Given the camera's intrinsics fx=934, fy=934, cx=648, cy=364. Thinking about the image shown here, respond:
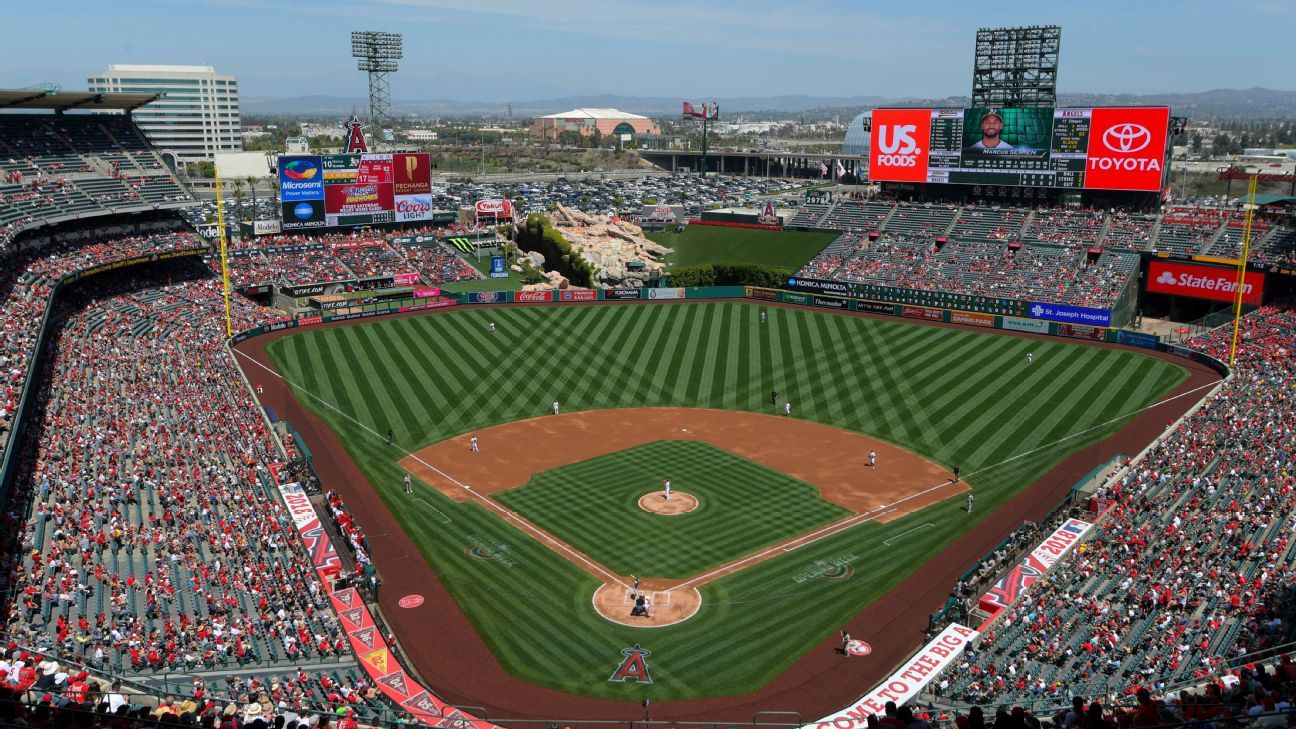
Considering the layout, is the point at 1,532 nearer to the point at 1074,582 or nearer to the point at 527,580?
the point at 527,580

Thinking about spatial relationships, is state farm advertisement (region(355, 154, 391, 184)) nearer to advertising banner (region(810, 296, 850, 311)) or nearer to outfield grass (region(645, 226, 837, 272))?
outfield grass (region(645, 226, 837, 272))

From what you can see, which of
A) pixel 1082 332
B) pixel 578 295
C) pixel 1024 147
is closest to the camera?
pixel 1082 332

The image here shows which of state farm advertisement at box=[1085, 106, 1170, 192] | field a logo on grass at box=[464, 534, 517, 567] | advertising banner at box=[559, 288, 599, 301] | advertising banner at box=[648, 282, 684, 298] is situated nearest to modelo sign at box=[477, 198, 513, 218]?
advertising banner at box=[559, 288, 599, 301]

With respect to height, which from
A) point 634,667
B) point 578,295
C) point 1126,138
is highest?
point 1126,138

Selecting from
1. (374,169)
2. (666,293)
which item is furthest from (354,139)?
(666,293)

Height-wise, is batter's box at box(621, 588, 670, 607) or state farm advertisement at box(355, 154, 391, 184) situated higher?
state farm advertisement at box(355, 154, 391, 184)

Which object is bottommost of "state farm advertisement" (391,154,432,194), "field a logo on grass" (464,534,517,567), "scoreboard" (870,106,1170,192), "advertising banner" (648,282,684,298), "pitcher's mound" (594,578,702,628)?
"pitcher's mound" (594,578,702,628)

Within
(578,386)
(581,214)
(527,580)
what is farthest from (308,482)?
(581,214)

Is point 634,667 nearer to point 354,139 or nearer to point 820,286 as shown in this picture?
point 820,286
